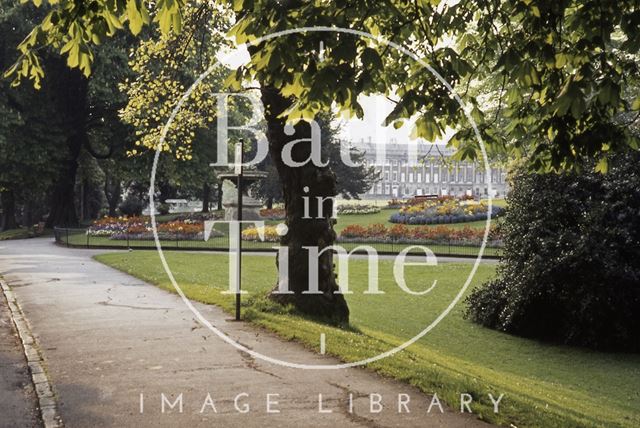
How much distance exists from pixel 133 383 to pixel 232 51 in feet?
34.7

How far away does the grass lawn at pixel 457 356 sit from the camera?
6.37m

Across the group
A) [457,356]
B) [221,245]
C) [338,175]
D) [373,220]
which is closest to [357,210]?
[373,220]

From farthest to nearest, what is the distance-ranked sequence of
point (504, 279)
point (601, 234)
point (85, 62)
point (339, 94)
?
point (504, 279)
point (601, 234)
point (85, 62)
point (339, 94)

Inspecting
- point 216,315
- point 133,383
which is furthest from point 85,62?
point 216,315

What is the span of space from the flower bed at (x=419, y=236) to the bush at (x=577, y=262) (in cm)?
1490

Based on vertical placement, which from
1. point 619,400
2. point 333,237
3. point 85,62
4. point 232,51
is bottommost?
point 619,400

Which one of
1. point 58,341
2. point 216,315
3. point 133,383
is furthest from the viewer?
point 216,315

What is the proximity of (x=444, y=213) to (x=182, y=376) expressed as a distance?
2994 cm

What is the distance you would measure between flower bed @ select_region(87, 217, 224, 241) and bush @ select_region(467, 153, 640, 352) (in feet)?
65.2

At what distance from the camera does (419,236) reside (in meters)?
28.9

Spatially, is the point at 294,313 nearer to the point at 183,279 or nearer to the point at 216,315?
the point at 216,315

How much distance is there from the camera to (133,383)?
6.40m

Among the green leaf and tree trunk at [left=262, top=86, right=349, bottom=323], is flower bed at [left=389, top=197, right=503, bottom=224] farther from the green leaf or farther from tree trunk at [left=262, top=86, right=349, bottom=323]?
the green leaf

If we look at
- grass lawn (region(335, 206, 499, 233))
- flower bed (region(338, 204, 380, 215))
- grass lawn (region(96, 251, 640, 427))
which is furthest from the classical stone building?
grass lawn (region(96, 251, 640, 427))
